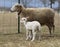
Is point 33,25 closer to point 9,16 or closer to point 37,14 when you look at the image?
point 37,14

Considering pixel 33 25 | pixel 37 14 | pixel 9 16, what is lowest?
pixel 9 16

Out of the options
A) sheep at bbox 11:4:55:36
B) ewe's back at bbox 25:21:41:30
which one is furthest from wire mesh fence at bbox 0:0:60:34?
ewe's back at bbox 25:21:41:30

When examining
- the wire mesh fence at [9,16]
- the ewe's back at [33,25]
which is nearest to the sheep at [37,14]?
the ewe's back at [33,25]

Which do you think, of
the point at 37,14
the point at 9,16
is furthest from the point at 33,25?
the point at 9,16

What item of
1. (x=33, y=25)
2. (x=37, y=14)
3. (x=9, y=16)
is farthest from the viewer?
(x=9, y=16)

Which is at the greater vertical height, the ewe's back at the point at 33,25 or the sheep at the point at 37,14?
the sheep at the point at 37,14

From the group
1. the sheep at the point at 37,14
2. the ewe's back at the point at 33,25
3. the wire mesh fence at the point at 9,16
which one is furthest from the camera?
the wire mesh fence at the point at 9,16

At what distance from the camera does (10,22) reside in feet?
59.2

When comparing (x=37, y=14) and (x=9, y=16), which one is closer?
(x=37, y=14)

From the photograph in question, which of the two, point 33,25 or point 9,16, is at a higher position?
point 33,25

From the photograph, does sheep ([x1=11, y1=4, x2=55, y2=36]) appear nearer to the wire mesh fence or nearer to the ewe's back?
the ewe's back

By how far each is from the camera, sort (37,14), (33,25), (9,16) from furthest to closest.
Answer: (9,16), (37,14), (33,25)

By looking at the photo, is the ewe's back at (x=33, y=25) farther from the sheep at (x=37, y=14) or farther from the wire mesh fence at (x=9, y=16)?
the wire mesh fence at (x=9, y=16)

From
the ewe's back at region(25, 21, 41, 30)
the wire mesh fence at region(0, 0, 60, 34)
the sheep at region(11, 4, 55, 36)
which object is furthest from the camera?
the wire mesh fence at region(0, 0, 60, 34)
